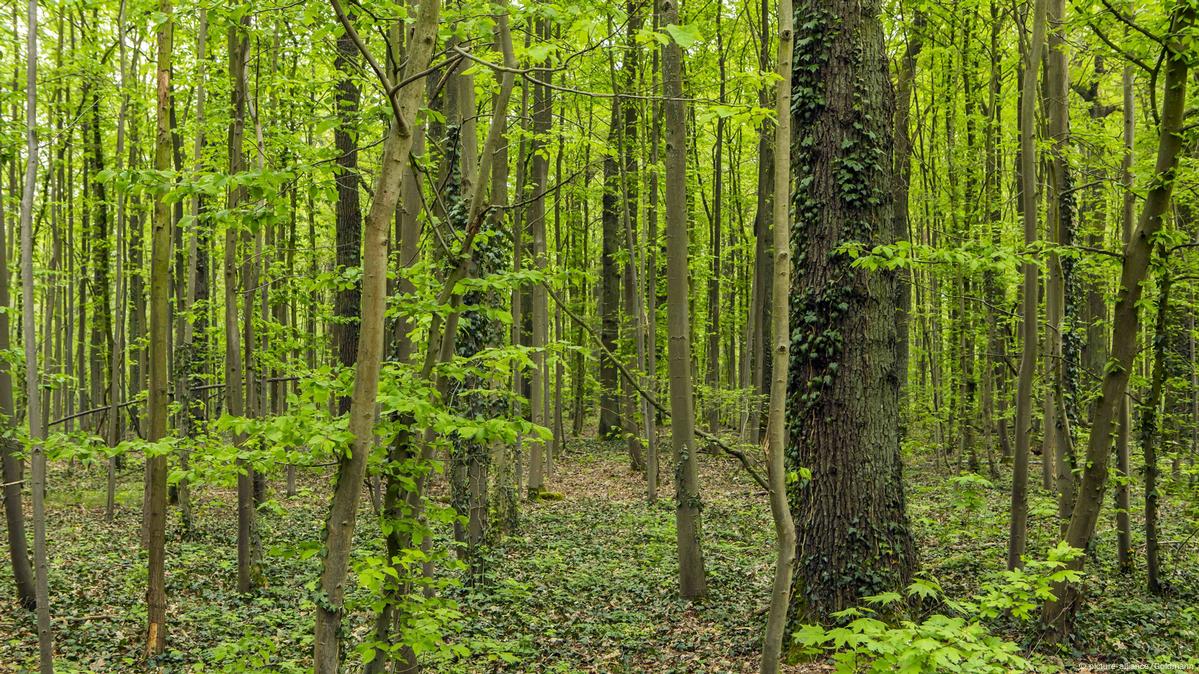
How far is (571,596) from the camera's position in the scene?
27.5ft

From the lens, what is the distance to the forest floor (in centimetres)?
628

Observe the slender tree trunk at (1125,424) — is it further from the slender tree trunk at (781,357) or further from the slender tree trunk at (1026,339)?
the slender tree trunk at (781,357)

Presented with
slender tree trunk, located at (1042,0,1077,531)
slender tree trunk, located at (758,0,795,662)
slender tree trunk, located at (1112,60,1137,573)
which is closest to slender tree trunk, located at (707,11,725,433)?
slender tree trunk, located at (1042,0,1077,531)

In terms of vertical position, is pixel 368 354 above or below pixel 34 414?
above

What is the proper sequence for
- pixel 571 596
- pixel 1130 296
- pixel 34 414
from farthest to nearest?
1. pixel 571 596
2. pixel 1130 296
3. pixel 34 414

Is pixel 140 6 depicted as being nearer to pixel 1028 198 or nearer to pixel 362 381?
pixel 362 381

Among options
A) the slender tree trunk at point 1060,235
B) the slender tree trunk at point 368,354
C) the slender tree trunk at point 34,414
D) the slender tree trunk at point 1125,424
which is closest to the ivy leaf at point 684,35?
the slender tree trunk at point 368,354

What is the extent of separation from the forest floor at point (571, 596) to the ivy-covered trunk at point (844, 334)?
2.88 feet

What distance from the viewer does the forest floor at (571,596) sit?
6277 mm

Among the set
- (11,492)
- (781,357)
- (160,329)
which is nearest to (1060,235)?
(781,357)

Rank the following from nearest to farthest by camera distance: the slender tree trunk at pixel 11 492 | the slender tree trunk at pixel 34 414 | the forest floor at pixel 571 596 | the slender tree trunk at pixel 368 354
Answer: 1. the slender tree trunk at pixel 368 354
2. the slender tree trunk at pixel 34 414
3. the forest floor at pixel 571 596
4. the slender tree trunk at pixel 11 492

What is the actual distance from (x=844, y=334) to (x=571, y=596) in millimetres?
4481

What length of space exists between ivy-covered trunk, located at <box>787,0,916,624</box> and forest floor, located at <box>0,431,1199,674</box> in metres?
0.88

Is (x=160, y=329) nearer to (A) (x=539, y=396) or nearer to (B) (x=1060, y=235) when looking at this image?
(A) (x=539, y=396)
